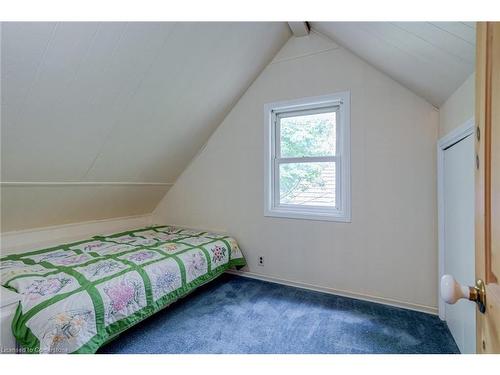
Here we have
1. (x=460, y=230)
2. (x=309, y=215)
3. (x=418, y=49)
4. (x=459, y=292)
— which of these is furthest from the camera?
(x=309, y=215)

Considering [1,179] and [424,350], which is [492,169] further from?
[1,179]

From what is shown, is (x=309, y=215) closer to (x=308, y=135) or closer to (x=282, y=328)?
(x=308, y=135)

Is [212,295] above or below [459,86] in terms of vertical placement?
below

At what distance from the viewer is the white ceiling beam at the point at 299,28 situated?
7.68 ft

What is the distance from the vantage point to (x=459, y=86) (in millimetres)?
1550

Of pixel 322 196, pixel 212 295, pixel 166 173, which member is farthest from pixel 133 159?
pixel 322 196

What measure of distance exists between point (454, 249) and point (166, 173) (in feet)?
9.30

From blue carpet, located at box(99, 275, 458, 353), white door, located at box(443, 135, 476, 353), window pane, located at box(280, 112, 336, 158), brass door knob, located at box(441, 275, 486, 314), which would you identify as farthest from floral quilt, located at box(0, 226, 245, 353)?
white door, located at box(443, 135, 476, 353)

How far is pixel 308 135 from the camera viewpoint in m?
2.67

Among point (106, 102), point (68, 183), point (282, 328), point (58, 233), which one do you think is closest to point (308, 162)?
point (282, 328)

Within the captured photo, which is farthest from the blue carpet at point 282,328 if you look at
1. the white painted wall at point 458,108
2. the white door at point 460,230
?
the white painted wall at point 458,108

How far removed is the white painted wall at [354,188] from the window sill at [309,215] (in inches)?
2.1

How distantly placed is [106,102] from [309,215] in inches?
79.0

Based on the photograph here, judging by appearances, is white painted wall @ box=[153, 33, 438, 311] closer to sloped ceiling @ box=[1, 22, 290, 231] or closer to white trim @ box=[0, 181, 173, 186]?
sloped ceiling @ box=[1, 22, 290, 231]
